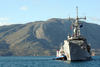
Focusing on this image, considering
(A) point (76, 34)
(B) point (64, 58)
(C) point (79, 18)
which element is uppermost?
(C) point (79, 18)

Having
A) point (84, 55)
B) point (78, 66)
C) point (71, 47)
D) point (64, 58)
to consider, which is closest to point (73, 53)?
point (71, 47)

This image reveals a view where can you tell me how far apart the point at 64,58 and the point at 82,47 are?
23.0m

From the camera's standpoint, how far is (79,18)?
109 metres

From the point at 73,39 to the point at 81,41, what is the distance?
3.96 metres

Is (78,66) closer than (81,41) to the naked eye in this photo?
Yes

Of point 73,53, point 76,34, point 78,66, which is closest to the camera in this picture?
point 78,66

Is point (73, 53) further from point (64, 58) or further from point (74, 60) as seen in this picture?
point (64, 58)

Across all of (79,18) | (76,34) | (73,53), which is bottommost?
(73,53)

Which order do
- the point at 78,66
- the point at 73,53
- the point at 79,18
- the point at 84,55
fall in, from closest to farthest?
the point at 78,66, the point at 73,53, the point at 84,55, the point at 79,18

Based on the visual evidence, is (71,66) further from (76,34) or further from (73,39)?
(76,34)

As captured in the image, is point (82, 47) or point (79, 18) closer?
point (82, 47)

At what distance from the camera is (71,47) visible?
3455 inches

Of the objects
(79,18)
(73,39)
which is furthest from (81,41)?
(79,18)

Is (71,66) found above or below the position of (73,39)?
below
